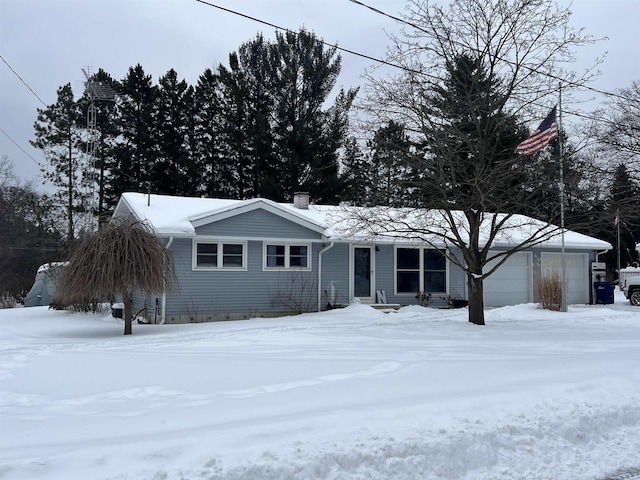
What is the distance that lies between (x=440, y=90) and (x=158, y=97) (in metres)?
28.7

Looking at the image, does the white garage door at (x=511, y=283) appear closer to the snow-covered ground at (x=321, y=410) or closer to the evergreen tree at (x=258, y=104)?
the snow-covered ground at (x=321, y=410)

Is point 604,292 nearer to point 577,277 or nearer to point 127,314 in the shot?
point 577,277

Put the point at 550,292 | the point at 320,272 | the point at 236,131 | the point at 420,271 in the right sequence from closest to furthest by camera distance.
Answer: the point at 320,272 → the point at 550,292 → the point at 420,271 → the point at 236,131

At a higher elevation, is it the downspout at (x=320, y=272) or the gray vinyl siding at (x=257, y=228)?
the gray vinyl siding at (x=257, y=228)

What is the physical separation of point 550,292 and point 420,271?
4489 mm

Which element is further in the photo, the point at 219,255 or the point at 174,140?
the point at 174,140

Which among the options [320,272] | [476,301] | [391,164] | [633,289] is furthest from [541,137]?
[633,289]

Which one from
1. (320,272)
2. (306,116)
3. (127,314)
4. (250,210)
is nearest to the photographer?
(127,314)

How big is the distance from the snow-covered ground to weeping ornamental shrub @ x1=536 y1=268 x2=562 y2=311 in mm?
8339

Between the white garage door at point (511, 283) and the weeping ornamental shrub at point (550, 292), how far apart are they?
2406 mm

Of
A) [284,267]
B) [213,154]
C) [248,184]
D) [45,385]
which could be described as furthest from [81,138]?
[45,385]

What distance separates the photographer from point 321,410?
610 centimetres

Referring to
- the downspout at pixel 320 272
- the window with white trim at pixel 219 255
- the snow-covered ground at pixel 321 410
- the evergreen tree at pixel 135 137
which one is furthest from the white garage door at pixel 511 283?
the evergreen tree at pixel 135 137

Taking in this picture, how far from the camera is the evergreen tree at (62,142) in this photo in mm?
39500
